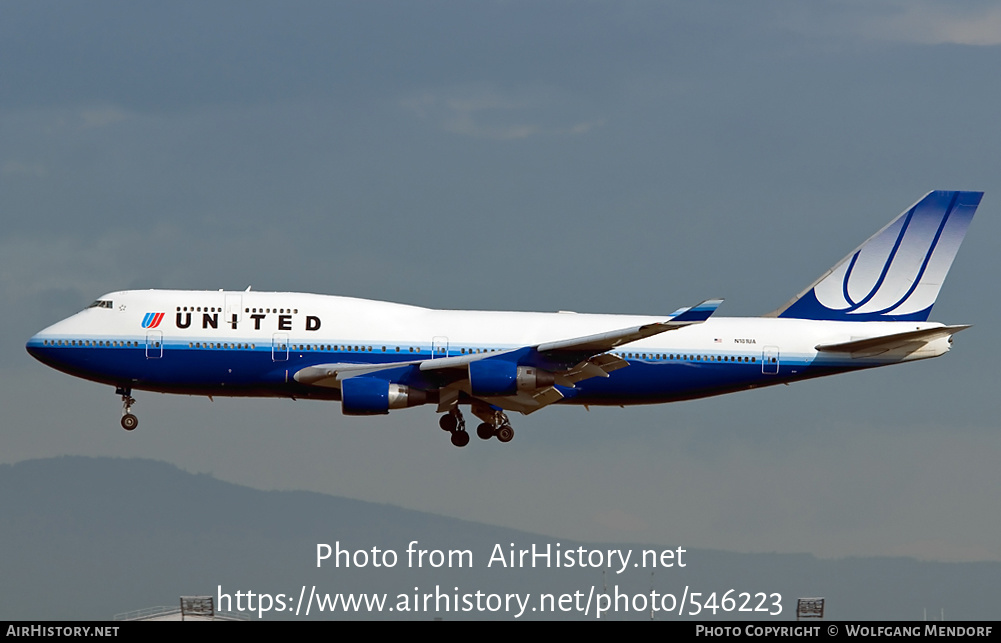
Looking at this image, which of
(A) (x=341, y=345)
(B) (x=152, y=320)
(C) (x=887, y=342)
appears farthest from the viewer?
(C) (x=887, y=342)

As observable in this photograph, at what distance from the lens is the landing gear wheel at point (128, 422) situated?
56062 millimetres

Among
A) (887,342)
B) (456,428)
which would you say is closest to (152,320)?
(456,428)

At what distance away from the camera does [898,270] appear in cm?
6072

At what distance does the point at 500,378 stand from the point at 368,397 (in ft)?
14.8

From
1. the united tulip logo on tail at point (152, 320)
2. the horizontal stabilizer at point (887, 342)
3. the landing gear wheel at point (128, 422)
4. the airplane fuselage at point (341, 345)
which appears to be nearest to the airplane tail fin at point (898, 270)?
the horizontal stabilizer at point (887, 342)

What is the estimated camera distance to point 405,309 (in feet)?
182

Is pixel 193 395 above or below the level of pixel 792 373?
below

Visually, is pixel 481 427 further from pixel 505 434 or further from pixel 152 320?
pixel 152 320

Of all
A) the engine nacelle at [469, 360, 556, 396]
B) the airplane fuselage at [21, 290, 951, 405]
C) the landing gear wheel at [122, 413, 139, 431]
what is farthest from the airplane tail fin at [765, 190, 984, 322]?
the landing gear wheel at [122, 413, 139, 431]

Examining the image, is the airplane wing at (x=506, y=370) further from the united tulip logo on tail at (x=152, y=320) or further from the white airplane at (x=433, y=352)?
the united tulip logo on tail at (x=152, y=320)

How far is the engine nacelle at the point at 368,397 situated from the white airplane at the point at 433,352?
5 centimetres
